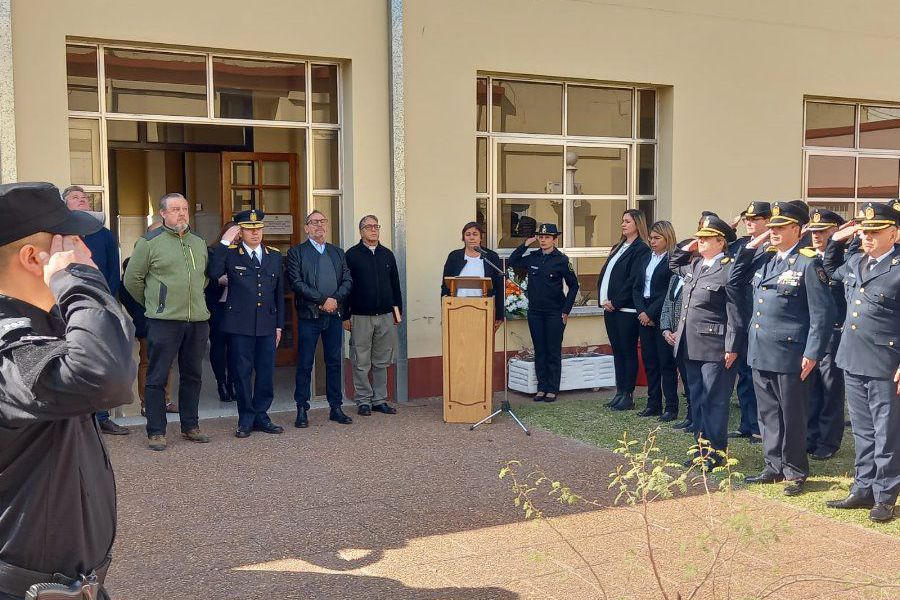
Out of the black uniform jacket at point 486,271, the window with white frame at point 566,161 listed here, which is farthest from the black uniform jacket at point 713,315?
the window with white frame at point 566,161

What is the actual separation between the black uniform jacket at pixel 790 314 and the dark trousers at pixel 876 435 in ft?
1.19

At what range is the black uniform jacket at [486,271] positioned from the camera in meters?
9.60

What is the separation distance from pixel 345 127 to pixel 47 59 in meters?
2.89

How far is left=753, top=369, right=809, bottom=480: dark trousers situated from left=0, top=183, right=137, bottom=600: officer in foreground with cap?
5.22 m

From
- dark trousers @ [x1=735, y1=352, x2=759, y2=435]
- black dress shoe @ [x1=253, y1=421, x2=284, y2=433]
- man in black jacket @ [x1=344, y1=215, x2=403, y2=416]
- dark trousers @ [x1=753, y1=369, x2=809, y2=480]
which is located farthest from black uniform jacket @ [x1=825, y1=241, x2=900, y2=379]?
black dress shoe @ [x1=253, y1=421, x2=284, y2=433]

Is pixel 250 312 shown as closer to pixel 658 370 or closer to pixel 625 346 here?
pixel 625 346

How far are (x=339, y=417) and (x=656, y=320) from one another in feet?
10.5

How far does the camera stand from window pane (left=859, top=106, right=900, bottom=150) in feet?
42.2

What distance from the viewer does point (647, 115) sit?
11.5 metres

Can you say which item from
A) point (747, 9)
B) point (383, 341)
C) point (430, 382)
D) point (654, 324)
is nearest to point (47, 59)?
point (383, 341)

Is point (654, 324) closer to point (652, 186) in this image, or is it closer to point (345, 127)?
point (652, 186)

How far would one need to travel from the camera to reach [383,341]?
9359mm

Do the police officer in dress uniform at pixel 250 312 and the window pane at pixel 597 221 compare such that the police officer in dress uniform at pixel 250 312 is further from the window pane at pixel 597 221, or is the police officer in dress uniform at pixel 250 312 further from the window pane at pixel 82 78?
the window pane at pixel 597 221

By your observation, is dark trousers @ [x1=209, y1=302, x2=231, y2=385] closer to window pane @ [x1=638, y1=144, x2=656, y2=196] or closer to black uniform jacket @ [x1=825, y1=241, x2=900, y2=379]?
black uniform jacket @ [x1=825, y1=241, x2=900, y2=379]
